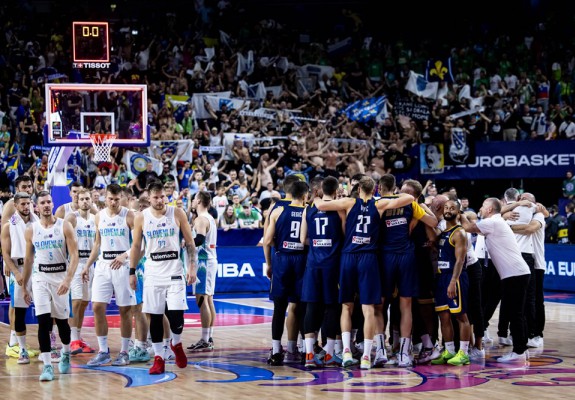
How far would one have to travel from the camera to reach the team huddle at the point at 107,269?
10.5 meters

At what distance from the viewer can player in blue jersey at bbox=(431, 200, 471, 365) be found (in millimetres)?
11094

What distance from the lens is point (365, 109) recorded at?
26625 millimetres

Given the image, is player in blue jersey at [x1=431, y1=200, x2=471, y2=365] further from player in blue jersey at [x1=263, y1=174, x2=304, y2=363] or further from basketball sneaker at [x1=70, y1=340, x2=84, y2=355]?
basketball sneaker at [x1=70, y1=340, x2=84, y2=355]

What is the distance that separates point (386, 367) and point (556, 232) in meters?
12.2

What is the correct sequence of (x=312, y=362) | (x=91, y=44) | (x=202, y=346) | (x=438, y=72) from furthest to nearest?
(x=438, y=72), (x=91, y=44), (x=202, y=346), (x=312, y=362)

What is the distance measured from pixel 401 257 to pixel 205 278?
303 centimetres

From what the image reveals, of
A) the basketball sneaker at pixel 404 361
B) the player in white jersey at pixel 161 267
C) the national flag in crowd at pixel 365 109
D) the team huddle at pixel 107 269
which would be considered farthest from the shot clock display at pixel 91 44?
the national flag in crowd at pixel 365 109

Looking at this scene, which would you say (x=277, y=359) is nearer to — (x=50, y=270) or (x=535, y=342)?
(x=50, y=270)

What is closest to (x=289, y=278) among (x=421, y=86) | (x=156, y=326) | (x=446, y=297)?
(x=156, y=326)

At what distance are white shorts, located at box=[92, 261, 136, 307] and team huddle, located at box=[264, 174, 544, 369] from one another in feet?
5.82

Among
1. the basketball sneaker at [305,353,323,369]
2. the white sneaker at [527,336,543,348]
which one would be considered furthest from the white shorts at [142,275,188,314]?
the white sneaker at [527,336,543,348]

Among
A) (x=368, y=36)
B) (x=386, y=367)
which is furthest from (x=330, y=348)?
(x=368, y=36)

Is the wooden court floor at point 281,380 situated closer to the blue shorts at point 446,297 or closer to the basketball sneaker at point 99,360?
the basketball sneaker at point 99,360

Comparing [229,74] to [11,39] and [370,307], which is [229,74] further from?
[370,307]
